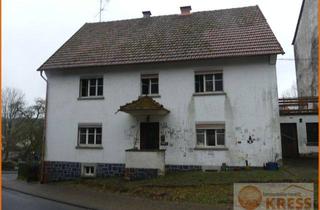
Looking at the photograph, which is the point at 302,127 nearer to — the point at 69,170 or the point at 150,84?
the point at 150,84

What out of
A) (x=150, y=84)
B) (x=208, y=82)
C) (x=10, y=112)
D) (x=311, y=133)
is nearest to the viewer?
(x=208, y=82)

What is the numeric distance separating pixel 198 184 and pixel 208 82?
19.4 feet

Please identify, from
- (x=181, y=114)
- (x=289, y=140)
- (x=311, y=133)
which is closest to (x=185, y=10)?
(x=181, y=114)

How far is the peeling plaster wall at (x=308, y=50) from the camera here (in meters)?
24.2

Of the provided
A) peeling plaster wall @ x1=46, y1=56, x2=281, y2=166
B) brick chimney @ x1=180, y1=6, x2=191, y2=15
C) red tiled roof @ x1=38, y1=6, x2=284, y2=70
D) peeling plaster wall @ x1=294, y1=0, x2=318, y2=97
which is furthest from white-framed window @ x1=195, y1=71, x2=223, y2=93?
peeling plaster wall @ x1=294, y1=0, x2=318, y2=97

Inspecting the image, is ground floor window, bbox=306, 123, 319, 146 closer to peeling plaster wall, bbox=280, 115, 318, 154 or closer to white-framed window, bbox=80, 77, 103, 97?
peeling plaster wall, bbox=280, 115, 318, 154

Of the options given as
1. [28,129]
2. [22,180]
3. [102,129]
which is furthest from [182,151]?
[28,129]

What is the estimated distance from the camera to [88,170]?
1709 cm

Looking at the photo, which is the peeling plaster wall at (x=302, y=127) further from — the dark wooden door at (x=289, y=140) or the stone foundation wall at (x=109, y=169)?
the stone foundation wall at (x=109, y=169)

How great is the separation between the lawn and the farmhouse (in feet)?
3.83

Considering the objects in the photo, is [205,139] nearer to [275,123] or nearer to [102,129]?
[275,123]

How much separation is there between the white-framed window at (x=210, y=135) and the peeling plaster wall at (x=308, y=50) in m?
12.2

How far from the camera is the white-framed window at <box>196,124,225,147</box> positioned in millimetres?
15531

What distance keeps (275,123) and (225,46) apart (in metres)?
4.55
